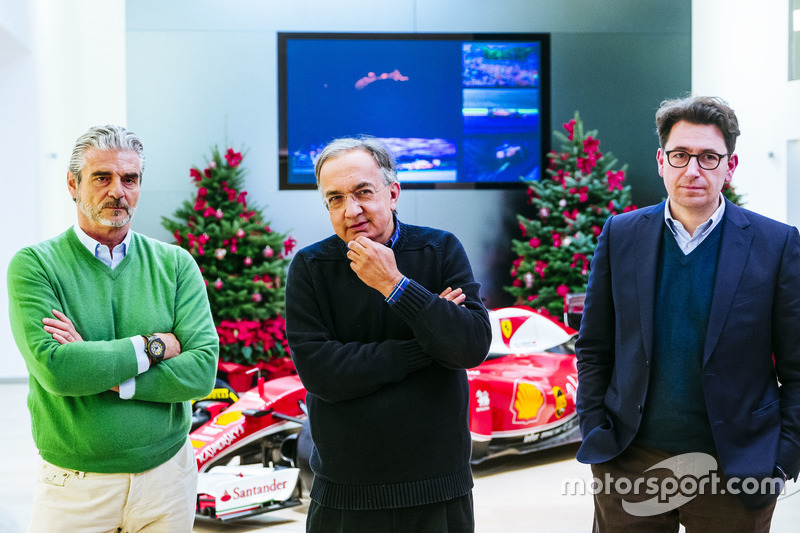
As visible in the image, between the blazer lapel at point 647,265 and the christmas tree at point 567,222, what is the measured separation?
5640 mm

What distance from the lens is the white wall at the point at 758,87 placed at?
722 cm

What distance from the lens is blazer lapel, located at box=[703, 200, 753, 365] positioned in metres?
1.97

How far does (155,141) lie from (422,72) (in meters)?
2.97

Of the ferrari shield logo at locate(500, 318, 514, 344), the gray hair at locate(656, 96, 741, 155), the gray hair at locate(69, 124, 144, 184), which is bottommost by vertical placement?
the ferrari shield logo at locate(500, 318, 514, 344)

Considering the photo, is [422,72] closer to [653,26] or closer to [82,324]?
[653,26]

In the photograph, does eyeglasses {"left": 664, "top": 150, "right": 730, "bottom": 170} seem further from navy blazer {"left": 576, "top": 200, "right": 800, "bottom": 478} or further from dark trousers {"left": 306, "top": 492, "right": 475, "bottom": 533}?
dark trousers {"left": 306, "top": 492, "right": 475, "bottom": 533}

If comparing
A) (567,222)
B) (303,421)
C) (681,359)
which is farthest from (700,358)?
(567,222)

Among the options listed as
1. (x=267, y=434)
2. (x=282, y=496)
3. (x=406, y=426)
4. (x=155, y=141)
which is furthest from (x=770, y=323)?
(x=155, y=141)

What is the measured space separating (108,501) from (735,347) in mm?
1616

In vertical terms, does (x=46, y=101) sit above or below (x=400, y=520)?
above

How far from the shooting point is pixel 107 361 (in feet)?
6.72

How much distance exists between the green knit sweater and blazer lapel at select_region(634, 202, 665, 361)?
3.87 feet

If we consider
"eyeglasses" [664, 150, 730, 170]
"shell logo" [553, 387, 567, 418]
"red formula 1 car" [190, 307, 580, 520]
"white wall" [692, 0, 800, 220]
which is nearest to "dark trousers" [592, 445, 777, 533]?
"eyeglasses" [664, 150, 730, 170]

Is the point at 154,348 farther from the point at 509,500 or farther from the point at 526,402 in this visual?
the point at 526,402
